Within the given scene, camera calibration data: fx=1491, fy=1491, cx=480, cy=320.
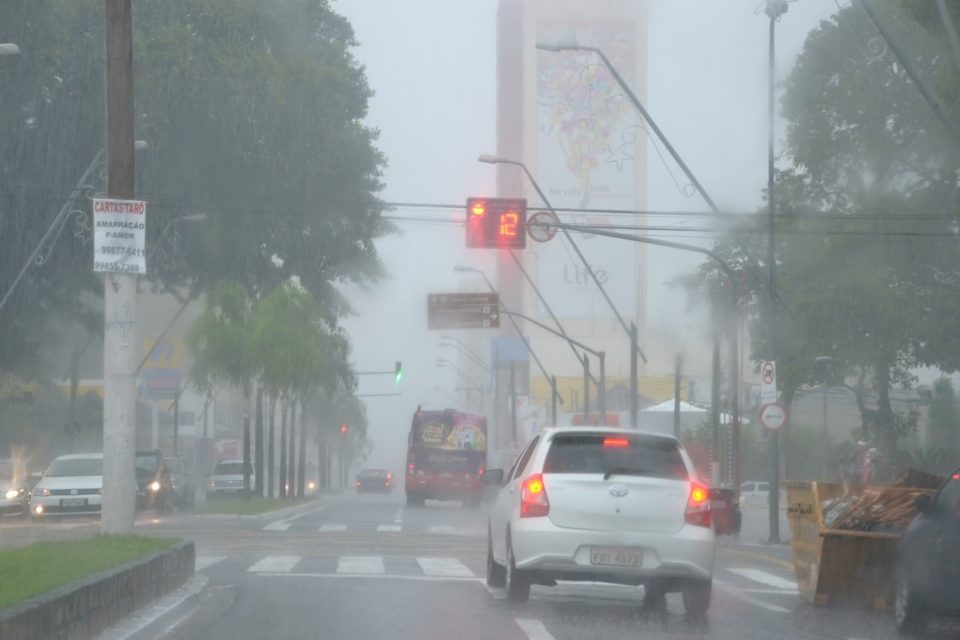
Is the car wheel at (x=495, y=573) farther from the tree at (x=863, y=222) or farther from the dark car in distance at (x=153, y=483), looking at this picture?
the tree at (x=863, y=222)

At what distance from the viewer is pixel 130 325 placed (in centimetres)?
1554

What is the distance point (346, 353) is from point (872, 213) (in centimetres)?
2227

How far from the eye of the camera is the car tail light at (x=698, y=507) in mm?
12961

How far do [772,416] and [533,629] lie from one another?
17.0 m

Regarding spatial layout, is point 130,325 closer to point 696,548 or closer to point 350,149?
point 696,548

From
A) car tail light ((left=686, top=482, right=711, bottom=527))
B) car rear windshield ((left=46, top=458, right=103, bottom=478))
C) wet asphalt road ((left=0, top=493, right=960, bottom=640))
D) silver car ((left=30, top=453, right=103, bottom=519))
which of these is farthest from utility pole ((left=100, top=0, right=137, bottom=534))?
car rear windshield ((left=46, top=458, right=103, bottom=478))

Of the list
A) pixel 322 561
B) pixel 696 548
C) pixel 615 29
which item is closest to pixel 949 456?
pixel 322 561

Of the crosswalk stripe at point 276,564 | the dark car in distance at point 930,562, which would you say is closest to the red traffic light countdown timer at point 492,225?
the crosswalk stripe at point 276,564

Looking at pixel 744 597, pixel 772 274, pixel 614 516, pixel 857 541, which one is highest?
pixel 772 274

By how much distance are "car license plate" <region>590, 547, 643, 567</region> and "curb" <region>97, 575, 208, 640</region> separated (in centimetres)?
351

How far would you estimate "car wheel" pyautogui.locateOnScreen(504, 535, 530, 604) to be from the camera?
43.8ft

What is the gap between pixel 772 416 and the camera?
2784cm

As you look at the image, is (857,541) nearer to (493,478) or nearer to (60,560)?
(493,478)

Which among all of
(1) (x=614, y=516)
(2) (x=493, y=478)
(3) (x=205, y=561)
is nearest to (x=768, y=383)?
(3) (x=205, y=561)
